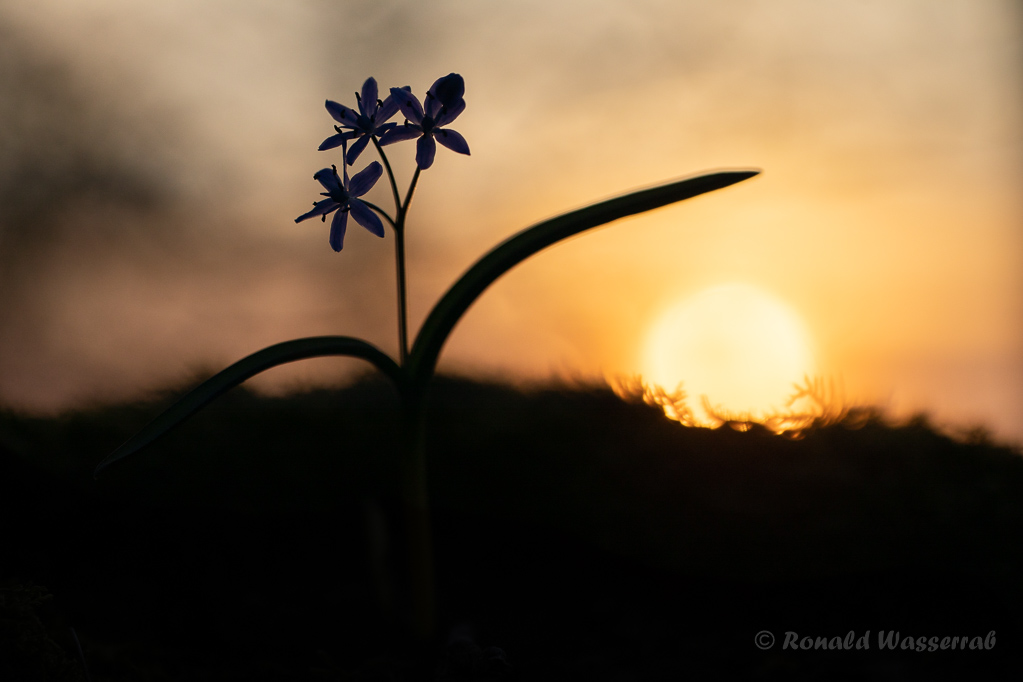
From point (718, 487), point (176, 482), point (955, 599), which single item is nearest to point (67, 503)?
point (176, 482)

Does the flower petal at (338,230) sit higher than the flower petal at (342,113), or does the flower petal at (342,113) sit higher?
the flower petal at (342,113)

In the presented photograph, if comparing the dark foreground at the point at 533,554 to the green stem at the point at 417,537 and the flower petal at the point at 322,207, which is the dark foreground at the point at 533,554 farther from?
the flower petal at the point at 322,207

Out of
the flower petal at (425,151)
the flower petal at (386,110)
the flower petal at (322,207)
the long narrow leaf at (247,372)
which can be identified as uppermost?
the flower petal at (386,110)

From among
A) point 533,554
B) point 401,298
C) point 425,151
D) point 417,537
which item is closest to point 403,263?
point 401,298

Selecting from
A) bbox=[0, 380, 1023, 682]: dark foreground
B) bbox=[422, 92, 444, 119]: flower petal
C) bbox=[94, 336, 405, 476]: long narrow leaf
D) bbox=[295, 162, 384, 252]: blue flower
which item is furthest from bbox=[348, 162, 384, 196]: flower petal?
bbox=[0, 380, 1023, 682]: dark foreground

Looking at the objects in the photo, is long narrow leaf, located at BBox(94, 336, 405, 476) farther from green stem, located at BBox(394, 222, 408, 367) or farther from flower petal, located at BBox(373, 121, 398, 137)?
flower petal, located at BBox(373, 121, 398, 137)

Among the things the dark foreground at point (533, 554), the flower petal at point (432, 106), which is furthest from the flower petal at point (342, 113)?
the dark foreground at point (533, 554)

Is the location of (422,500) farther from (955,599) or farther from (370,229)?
(955,599)
